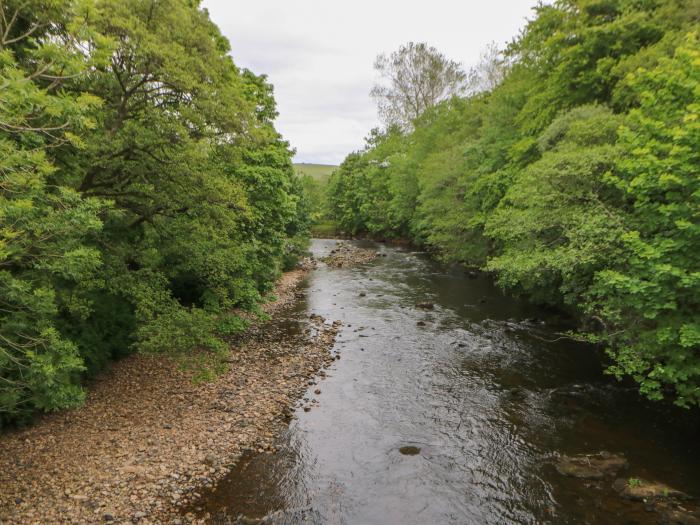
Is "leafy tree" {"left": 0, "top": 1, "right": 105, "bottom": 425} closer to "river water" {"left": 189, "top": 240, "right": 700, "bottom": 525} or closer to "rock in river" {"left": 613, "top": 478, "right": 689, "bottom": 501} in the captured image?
"river water" {"left": 189, "top": 240, "right": 700, "bottom": 525}

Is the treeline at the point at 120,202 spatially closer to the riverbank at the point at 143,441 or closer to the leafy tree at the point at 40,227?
the leafy tree at the point at 40,227

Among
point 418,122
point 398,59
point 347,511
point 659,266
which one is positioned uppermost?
point 398,59

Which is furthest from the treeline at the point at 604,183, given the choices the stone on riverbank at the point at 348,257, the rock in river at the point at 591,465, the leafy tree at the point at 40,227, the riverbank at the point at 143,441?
the leafy tree at the point at 40,227

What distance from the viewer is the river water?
8953 millimetres

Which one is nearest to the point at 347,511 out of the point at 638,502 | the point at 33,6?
the point at 638,502

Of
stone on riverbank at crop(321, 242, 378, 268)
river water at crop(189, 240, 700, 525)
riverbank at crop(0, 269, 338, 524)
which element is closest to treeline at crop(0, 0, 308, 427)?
riverbank at crop(0, 269, 338, 524)

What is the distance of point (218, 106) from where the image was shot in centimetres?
1166

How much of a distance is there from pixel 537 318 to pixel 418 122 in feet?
118

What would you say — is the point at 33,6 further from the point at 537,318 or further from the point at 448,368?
the point at 537,318

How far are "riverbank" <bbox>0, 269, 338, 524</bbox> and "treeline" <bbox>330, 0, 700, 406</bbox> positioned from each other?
10.3m

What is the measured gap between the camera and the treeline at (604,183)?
31.3 ft

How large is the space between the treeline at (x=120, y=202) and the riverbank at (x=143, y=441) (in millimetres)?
1056

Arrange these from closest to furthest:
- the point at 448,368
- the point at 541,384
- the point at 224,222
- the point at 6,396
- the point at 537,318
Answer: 1. the point at 6,396
2. the point at 224,222
3. the point at 541,384
4. the point at 448,368
5. the point at 537,318

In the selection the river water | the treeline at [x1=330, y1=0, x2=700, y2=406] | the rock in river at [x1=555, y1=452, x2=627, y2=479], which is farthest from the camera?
the rock in river at [x1=555, y1=452, x2=627, y2=479]
